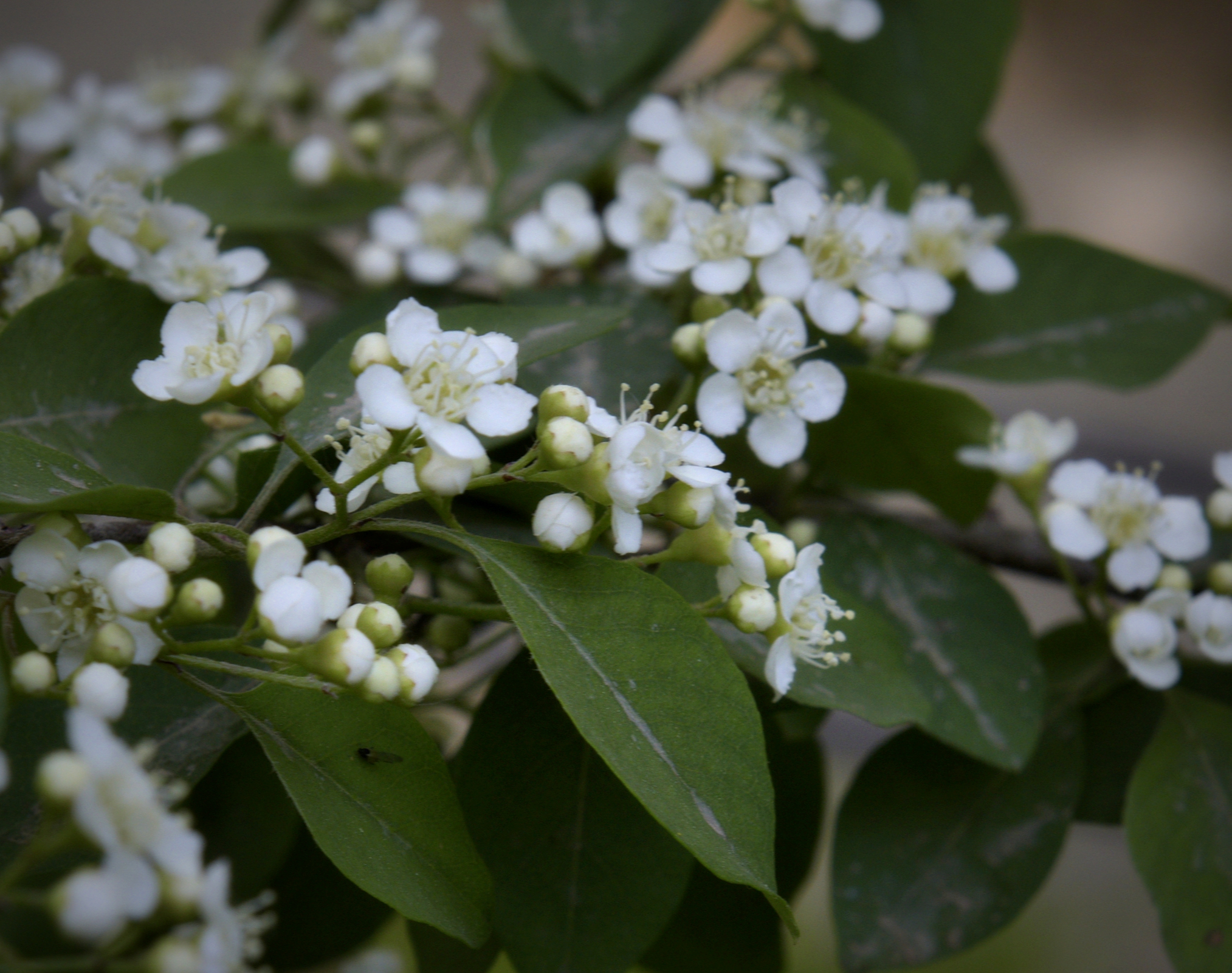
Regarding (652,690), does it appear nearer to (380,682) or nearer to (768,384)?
(380,682)

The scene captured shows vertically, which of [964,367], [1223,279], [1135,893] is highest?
[964,367]

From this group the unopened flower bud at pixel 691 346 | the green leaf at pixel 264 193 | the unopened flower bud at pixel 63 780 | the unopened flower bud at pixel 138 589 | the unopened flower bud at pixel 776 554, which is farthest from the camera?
the green leaf at pixel 264 193

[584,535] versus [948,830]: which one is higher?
[584,535]

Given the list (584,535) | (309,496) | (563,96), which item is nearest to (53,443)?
(309,496)

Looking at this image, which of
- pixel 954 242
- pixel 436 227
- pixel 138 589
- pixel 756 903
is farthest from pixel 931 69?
pixel 138 589

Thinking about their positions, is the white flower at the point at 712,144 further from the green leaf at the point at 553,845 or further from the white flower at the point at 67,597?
the white flower at the point at 67,597

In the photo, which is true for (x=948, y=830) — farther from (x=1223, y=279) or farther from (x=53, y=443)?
(x=1223, y=279)

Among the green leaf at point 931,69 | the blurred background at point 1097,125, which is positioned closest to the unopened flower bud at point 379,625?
the green leaf at point 931,69
